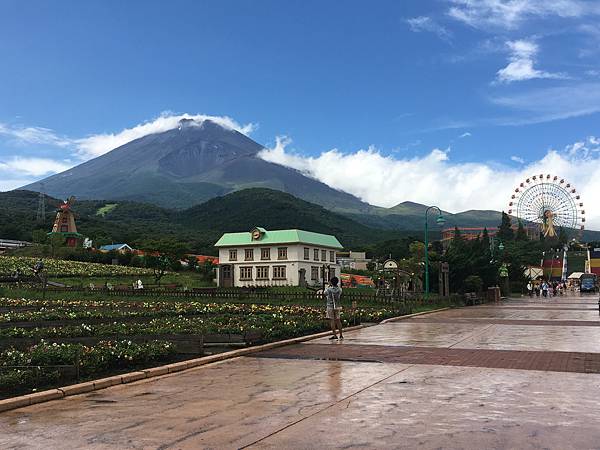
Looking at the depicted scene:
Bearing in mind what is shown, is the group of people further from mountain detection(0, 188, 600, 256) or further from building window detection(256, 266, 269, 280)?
mountain detection(0, 188, 600, 256)

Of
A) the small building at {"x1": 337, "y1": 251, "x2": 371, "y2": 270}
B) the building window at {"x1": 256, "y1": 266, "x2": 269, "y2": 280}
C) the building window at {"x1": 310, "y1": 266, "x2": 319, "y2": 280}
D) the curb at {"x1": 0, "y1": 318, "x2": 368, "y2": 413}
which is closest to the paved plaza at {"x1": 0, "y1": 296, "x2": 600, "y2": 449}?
the curb at {"x1": 0, "y1": 318, "x2": 368, "y2": 413}

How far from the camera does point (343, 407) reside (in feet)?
24.3

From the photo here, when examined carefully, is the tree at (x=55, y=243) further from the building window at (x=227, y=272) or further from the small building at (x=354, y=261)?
the small building at (x=354, y=261)

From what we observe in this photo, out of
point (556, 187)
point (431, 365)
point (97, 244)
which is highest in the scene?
point (556, 187)

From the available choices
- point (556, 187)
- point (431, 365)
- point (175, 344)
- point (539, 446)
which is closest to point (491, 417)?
point (539, 446)

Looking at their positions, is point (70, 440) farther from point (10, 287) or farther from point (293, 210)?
point (293, 210)

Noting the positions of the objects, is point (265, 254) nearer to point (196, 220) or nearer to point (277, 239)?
point (277, 239)

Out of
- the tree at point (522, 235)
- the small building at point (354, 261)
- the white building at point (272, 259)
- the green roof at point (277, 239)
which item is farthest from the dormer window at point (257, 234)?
the tree at point (522, 235)

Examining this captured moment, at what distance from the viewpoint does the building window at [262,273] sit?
213 ft

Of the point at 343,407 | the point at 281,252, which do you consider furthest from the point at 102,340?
the point at 281,252

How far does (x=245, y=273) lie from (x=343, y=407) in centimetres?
5926

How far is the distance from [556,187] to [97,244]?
251 ft

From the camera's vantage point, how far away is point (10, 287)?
4172 cm

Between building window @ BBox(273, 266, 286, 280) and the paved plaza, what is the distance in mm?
51390
